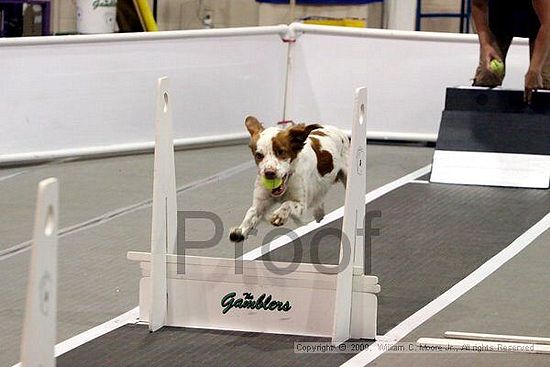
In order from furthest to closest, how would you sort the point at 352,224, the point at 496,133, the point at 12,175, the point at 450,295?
the point at 496,133 → the point at 12,175 → the point at 450,295 → the point at 352,224

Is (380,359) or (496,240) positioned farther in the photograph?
(496,240)

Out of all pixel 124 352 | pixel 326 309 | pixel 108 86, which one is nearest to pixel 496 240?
pixel 326 309

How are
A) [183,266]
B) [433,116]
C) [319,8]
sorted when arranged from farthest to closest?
[319,8], [433,116], [183,266]

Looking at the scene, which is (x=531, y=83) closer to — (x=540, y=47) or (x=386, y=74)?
(x=540, y=47)

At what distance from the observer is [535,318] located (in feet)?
17.2

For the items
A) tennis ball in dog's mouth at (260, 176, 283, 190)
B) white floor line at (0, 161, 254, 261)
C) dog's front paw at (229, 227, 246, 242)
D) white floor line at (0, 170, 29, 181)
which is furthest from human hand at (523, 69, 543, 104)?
dog's front paw at (229, 227, 246, 242)

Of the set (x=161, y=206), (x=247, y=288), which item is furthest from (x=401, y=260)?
(x=161, y=206)

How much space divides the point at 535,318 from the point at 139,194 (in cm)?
320

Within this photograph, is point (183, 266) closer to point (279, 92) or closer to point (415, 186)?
point (415, 186)

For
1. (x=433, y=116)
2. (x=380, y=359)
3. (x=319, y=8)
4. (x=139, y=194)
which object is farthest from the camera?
(x=319, y=8)

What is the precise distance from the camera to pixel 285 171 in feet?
16.7

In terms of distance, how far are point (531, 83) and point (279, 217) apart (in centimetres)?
376

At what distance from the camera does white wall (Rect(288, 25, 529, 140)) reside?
9578 millimetres

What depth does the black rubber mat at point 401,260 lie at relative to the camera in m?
4.62
